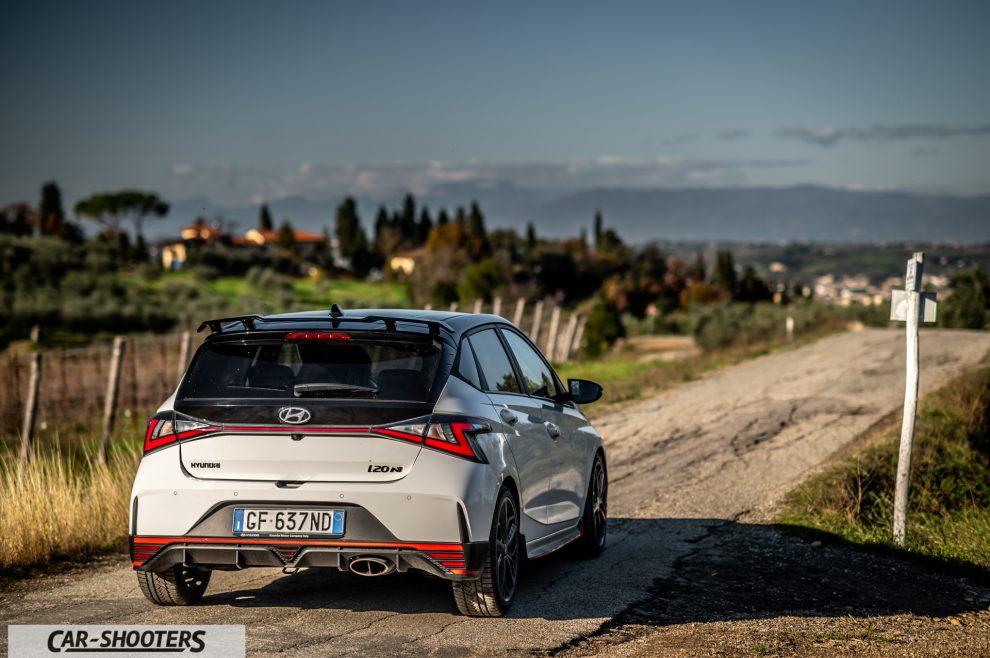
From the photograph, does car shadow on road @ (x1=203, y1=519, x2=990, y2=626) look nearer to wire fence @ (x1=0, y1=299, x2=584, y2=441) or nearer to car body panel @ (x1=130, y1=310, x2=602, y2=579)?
car body panel @ (x1=130, y1=310, x2=602, y2=579)

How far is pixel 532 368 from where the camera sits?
Result: 7.63 meters

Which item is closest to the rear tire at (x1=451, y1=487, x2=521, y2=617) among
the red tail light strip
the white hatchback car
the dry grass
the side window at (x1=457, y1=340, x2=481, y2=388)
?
the white hatchback car

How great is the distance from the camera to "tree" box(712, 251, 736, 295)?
12331 centimetres

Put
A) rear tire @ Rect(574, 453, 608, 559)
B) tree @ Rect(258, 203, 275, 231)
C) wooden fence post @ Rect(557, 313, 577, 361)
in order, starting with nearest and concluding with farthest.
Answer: rear tire @ Rect(574, 453, 608, 559), wooden fence post @ Rect(557, 313, 577, 361), tree @ Rect(258, 203, 275, 231)

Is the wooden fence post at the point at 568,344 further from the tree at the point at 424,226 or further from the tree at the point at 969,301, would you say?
the tree at the point at 424,226

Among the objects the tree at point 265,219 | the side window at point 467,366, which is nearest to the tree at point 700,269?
the tree at point 265,219

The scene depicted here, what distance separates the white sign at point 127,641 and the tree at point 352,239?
125 metres

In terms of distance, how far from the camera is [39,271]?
68625 mm

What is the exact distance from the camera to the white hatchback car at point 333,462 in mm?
5594

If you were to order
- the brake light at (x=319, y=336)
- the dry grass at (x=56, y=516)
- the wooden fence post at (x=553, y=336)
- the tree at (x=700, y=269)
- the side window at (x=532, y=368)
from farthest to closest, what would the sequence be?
the tree at (x=700, y=269)
the wooden fence post at (x=553, y=336)
the dry grass at (x=56, y=516)
the side window at (x=532, y=368)
the brake light at (x=319, y=336)

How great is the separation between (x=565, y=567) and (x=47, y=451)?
532 inches

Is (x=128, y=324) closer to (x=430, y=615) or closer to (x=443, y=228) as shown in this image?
(x=430, y=615)

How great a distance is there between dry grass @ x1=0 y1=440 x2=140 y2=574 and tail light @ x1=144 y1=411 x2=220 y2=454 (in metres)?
2.59

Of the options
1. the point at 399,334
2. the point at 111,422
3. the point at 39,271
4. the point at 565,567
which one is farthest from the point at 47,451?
the point at 39,271
